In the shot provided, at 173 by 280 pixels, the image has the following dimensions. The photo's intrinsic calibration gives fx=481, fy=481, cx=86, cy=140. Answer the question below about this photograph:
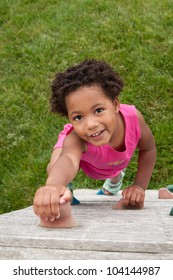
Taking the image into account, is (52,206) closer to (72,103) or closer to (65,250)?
(65,250)

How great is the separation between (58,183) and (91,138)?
16.1 inches

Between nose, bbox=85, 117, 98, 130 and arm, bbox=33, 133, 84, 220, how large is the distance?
173mm

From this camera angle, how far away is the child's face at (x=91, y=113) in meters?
2.14

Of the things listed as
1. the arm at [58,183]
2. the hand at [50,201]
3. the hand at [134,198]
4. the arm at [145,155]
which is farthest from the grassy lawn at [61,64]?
the hand at [50,201]

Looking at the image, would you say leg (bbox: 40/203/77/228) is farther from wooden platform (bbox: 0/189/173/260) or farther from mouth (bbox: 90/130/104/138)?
mouth (bbox: 90/130/104/138)

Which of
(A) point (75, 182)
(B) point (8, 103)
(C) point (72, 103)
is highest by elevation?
(C) point (72, 103)

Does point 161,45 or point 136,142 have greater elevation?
point 161,45

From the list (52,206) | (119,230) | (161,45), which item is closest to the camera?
(119,230)

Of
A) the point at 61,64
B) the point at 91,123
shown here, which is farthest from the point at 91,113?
the point at 61,64

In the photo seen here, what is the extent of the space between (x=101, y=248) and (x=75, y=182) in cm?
273

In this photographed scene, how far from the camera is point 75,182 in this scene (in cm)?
406

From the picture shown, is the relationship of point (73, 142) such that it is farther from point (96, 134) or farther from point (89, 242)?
point (89, 242)

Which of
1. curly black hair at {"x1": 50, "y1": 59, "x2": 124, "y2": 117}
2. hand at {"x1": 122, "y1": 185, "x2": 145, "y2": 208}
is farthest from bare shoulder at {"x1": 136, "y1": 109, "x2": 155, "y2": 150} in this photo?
hand at {"x1": 122, "y1": 185, "x2": 145, "y2": 208}
